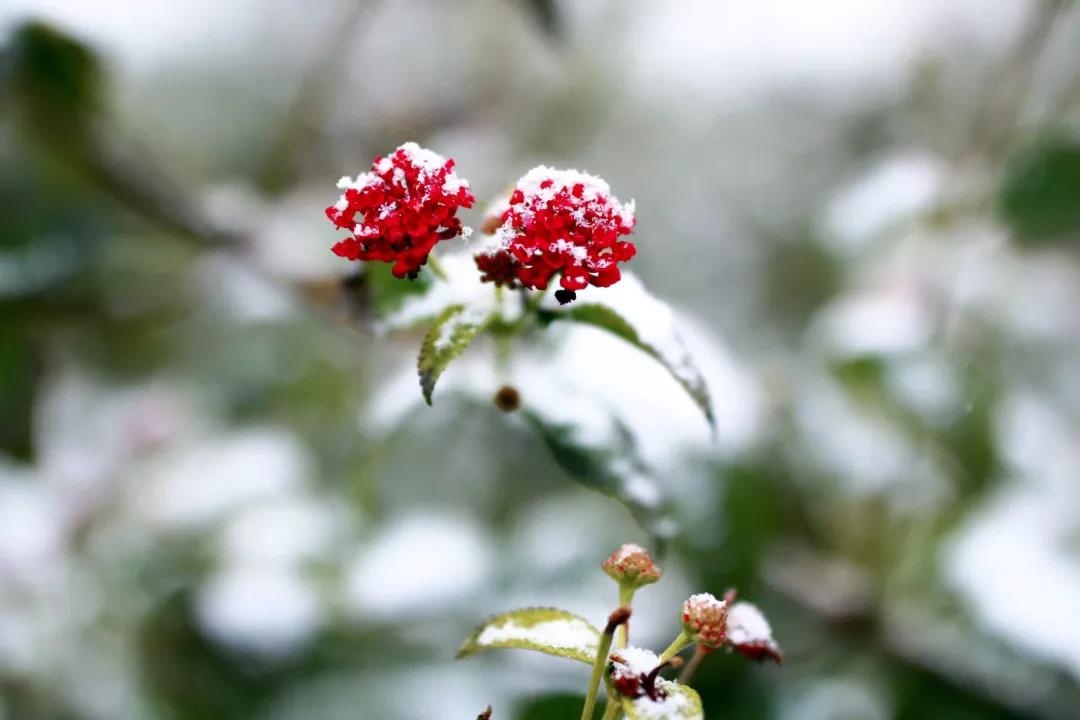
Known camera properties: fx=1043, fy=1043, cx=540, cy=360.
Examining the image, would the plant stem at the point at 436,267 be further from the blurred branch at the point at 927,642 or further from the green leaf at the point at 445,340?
the blurred branch at the point at 927,642

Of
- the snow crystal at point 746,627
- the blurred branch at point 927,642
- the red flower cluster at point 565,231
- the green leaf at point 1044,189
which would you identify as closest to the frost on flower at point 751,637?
the snow crystal at point 746,627

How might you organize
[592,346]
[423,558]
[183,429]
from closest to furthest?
1. [592,346]
2. [423,558]
3. [183,429]

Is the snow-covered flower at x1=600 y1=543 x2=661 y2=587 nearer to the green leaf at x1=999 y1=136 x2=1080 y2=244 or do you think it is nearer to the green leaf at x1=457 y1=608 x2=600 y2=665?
the green leaf at x1=457 y1=608 x2=600 y2=665

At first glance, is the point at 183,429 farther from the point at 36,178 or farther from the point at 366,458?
the point at 366,458

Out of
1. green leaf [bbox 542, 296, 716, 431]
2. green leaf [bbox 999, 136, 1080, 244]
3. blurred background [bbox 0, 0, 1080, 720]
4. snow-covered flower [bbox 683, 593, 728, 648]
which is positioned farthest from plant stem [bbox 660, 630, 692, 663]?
green leaf [bbox 999, 136, 1080, 244]

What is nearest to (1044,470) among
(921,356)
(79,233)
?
(921,356)

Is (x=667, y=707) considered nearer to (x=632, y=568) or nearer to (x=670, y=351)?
(x=632, y=568)
